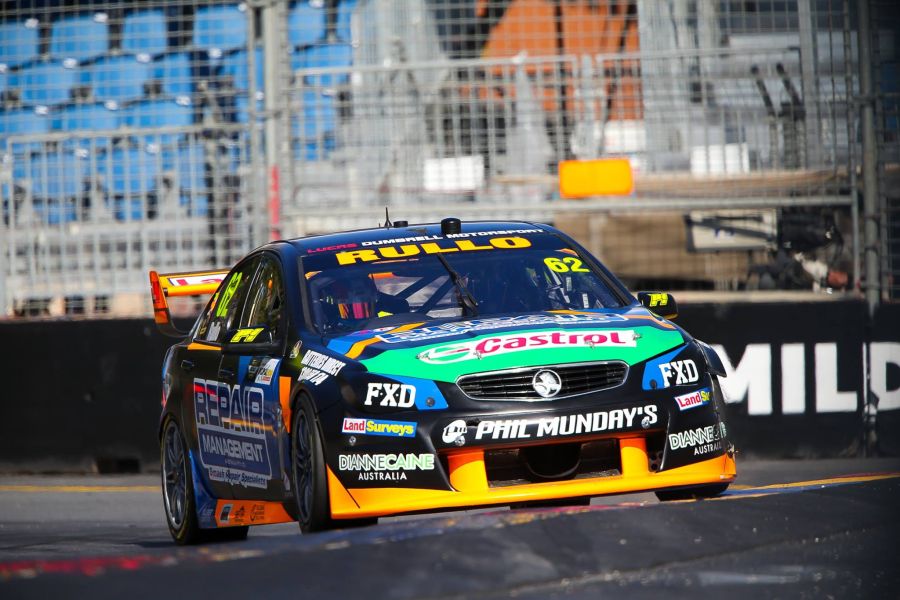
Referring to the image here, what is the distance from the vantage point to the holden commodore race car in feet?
20.2

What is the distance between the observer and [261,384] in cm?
702

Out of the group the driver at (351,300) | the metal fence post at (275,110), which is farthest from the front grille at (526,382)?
the metal fence post at (275,110)

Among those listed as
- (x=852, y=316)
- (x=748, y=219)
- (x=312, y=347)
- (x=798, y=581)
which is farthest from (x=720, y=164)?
(x=798, y=581)

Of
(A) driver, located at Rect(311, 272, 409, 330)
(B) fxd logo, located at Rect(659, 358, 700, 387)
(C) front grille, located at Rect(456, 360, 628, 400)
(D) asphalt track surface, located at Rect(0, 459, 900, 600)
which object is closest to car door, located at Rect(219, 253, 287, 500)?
(A) driver, located at Rect(311, 272, 409, 330)

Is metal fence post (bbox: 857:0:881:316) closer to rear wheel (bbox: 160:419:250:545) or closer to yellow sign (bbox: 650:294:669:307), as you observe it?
yellow sign (bbox: 650:294:669:307)

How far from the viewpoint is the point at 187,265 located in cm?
1262

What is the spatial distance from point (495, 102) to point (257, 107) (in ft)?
5.86

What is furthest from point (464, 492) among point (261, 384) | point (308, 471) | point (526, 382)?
point (261, 384)

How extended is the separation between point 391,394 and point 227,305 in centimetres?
228

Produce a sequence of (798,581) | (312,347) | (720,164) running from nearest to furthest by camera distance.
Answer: (798,581) < (312,347) < (720,164)

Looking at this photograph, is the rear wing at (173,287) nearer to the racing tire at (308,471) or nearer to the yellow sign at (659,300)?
the racing tire at (308,471)

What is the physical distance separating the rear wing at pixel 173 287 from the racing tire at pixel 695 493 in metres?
2.96

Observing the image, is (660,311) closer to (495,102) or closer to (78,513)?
(78,513)

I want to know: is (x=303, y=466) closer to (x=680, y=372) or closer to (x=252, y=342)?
(x=252, y=342)
